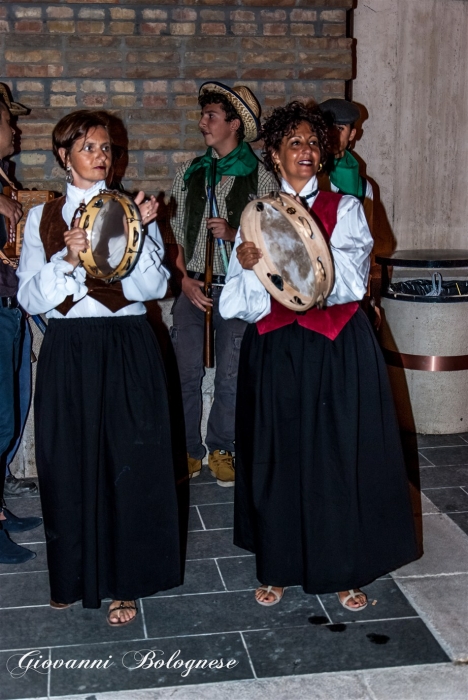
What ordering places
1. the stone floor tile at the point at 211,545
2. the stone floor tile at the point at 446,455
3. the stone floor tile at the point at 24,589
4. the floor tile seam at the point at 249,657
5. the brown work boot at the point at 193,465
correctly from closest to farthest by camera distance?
the floor tile seam at the point at 249,657, the stone floor tile at the point at 24,589, the stone floor tile at the point at 211,545, the brown work boot at the point at 193,465, the stone floor tile at the point at 446,455

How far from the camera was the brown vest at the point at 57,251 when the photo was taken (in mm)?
3346

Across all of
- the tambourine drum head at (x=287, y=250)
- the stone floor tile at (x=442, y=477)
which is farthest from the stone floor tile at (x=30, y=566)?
the stone floor tile at (x=442, y=477)

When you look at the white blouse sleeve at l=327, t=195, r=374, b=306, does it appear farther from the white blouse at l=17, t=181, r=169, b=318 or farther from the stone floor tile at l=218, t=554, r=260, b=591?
the stone floor tile at l=218, t=554, r=260, b=591

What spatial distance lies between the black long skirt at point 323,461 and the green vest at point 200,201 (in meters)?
1.36

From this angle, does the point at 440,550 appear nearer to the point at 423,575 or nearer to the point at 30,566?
the point at 423,575

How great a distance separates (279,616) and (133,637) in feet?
1.85

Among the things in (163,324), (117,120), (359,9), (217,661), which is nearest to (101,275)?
(217,661)

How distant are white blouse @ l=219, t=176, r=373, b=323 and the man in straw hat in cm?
113

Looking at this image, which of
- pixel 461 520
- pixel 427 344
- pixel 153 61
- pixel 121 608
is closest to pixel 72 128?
pixel 121 608

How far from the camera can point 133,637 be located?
3.35 m

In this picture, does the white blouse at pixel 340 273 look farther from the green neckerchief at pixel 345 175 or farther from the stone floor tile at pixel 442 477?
the stone floor tile at pixel 442 477

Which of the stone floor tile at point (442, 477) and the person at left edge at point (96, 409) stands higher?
the person at left edge at point (96, 409)

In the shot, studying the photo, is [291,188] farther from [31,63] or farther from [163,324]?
[31,63]

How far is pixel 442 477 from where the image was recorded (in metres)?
5.12
